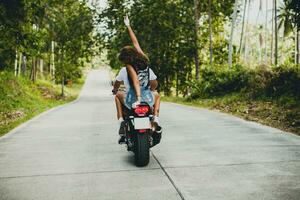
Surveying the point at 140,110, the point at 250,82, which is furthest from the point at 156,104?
the point at 250,82

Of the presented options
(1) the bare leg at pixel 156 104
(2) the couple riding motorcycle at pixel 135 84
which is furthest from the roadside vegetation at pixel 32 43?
(1) the bare leg at pixel 156 104

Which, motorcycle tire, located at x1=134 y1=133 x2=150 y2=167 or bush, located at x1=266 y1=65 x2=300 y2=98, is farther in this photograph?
bush, located at x1=266 y1=65 x2=300 y2=98

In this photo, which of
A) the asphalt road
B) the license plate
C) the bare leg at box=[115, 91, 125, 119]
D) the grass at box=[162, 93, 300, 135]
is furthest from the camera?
the grass at box=[162, 93, 300, 135]

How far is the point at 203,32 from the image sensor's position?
3484cm

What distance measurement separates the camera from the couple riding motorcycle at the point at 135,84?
6477mm

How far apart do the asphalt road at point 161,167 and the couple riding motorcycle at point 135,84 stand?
830 mm

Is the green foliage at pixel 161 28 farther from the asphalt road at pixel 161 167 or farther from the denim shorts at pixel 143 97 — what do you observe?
the denim shorts at pixel 143 97

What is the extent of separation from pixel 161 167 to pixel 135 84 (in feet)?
4.33

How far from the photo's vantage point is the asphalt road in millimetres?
5027


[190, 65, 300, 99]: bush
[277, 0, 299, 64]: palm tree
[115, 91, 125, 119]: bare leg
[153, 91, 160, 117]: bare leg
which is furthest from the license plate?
[190, 65, 300, 99]: bush

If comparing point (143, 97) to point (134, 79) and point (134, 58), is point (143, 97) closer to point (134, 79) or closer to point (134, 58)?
point (134, 79)

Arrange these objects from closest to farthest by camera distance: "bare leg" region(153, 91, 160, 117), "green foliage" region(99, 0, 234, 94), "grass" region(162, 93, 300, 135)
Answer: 1. "bare leg" region(153, 91, 160, 117)
2. "grass" region(162, 93, 300, 135)
3. "green foliage" region(99, 0, 234, 94)

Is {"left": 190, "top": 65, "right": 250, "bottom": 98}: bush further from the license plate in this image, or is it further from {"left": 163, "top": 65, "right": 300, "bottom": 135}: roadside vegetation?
the license plate

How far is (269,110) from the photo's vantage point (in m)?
13.6
